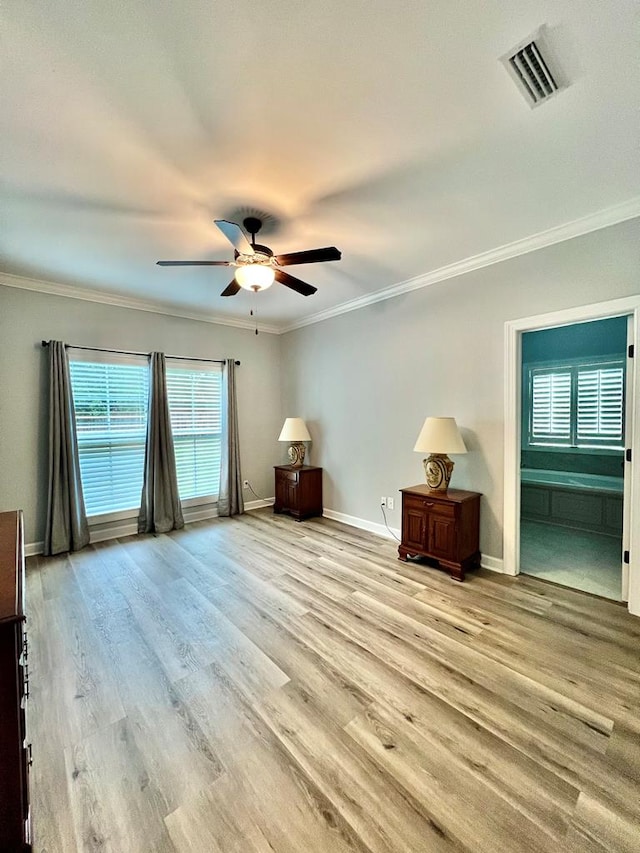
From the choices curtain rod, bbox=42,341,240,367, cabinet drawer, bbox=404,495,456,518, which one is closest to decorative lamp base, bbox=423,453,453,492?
cabinet drawer, bbox=404,495,456,518

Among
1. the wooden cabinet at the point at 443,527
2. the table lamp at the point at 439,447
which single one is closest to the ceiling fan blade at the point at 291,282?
the table lamp at the point at 439,447

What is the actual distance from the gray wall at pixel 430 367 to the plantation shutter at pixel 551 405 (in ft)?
8.59

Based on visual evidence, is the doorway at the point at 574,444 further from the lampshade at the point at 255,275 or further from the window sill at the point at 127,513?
the window sill at the point at 127,513

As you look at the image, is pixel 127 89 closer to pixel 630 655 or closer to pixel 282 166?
pixel 282 166

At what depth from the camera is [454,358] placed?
3.46 m

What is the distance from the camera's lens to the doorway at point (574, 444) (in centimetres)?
394

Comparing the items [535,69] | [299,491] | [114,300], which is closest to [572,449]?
[299,491]

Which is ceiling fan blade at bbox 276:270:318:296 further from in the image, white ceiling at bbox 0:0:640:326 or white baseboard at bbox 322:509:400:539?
white baseboard at bbox 322:509:400:539

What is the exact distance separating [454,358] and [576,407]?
8.79ft

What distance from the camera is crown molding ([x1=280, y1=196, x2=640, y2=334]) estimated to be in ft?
8.04

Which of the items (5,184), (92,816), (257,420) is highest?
(5,184)

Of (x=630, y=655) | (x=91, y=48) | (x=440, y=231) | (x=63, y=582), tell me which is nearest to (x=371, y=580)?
(x=630, y=655)

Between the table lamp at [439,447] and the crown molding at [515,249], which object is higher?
the crown molding at [515,249]

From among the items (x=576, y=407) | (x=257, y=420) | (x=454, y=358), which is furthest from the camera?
(x=257, y=420)
